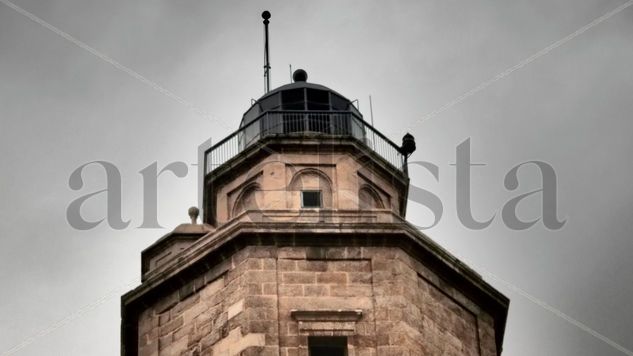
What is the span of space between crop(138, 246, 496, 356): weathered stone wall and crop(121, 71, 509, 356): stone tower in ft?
0.08

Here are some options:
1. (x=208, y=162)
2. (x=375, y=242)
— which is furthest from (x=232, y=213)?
(x=375, y=242)

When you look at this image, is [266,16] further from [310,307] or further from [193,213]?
[310,307]

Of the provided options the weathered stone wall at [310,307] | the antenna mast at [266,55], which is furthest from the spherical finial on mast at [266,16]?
the weathered stone wall at [310,307]

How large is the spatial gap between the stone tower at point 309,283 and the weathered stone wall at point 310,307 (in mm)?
25

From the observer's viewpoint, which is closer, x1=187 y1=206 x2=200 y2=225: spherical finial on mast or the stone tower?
the stone tower

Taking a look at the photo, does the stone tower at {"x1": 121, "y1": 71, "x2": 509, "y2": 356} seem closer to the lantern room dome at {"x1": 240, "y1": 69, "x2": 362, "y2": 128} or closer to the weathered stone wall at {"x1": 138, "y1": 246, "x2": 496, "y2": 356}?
the weathered stone wall at {"x1": 138, "y1": 246, "x2": 496, "y2": 356}

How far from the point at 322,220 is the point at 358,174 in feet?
13.2

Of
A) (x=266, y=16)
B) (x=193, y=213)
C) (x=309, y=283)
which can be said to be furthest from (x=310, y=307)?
(x=266, y=16)

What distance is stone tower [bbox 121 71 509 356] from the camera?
142 ft

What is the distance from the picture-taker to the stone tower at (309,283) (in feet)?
142

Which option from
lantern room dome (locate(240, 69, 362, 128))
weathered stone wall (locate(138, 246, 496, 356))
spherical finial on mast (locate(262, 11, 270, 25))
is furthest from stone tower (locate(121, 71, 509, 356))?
spherical finial on mast (locate(262, 11, 270, 25))

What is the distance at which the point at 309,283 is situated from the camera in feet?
145

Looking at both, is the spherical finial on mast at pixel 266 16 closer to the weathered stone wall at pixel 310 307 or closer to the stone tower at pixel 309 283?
the stone tower at pixel 309 283

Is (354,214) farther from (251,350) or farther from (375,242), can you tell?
(251,350)
